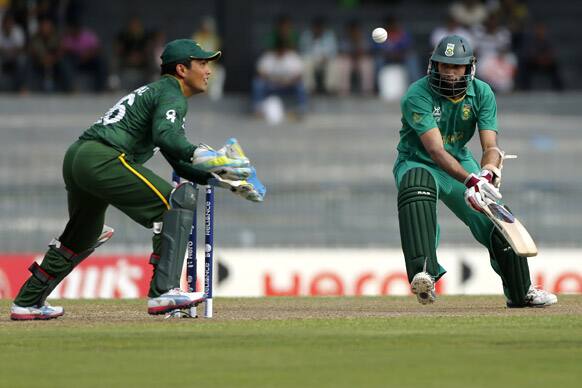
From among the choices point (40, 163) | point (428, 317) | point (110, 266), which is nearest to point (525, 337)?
point (428, 317)

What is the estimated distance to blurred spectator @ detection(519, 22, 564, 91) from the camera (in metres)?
22.5

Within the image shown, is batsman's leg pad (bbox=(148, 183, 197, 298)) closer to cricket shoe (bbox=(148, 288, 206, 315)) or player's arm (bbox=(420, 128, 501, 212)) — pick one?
cricket shoe (bbox=(148, 288, 206, 315))

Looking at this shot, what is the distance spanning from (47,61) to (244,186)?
13779 mm

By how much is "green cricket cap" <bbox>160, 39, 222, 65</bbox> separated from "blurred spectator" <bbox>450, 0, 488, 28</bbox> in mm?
13975

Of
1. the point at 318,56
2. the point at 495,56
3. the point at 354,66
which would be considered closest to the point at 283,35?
the point at 318,56

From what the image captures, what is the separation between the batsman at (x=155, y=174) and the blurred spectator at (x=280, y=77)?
40.3 ft

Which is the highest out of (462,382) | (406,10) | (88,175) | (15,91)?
(406,10)

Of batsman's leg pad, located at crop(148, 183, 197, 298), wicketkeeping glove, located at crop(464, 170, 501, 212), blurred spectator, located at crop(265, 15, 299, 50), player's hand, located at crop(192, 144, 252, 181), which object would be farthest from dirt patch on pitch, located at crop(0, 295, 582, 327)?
blurred spectator, located at crop(265, 15, 299, 50)

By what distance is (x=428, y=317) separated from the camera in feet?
30.2

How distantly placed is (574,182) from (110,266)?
7197 mm

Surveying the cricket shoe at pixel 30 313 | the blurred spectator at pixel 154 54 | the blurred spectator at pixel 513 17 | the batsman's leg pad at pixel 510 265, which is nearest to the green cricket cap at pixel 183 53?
the cricket shoe at pixel 30 313

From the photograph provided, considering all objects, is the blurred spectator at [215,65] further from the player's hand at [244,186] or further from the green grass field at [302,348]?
the player's hand at [244,186]

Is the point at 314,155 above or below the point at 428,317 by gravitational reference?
above

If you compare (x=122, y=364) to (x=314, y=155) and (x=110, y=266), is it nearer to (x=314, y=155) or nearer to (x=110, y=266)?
(x=110, y=266)
